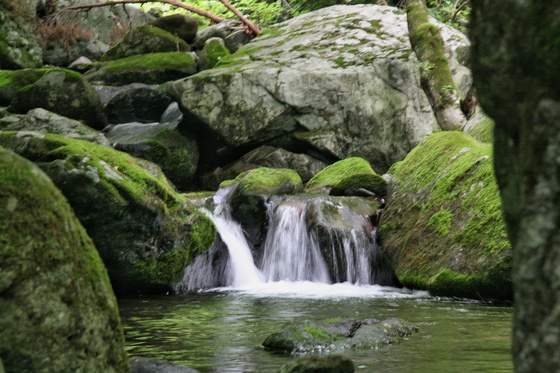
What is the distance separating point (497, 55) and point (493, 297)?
23.2ft

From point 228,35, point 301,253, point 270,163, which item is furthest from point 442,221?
point 228,35

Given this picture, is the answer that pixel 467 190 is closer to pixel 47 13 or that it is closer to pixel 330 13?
pixel 330 13

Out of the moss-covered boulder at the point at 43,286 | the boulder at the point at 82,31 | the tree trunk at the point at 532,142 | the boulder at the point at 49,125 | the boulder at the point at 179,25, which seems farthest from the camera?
the boulder at the point at 82,31

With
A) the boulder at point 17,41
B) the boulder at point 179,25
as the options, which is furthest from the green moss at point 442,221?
the boulder at point 17,41

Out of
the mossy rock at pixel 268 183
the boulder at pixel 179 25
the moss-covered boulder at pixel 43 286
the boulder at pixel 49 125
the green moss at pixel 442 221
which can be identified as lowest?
the moss-covered boulder at pixel 43 286

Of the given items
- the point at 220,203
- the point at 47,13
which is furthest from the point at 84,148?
the point at 47,13

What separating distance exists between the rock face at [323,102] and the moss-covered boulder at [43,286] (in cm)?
1266

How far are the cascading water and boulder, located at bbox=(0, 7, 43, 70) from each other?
1110 centimetres

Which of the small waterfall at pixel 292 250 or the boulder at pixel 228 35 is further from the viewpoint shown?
the boulder at pixel 228 35

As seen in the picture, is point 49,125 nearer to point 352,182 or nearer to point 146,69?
point 146,69

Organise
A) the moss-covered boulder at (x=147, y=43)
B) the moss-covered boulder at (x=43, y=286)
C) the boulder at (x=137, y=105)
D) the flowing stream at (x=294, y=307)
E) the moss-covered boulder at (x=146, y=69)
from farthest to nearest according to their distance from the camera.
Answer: the moss-covered boulder at (x=147, y=43) → the moss-covered boulder at (x=146, y=69) → the boulder at (x=137, y=105) → the flowing stream at (x=294, y=307) → the moss-covered boulder at (x=43, y=286)

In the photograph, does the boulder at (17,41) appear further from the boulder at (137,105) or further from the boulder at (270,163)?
the boulder at (270,163)

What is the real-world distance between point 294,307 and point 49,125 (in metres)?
7.84

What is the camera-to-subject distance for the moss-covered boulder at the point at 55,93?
14.9 metres
